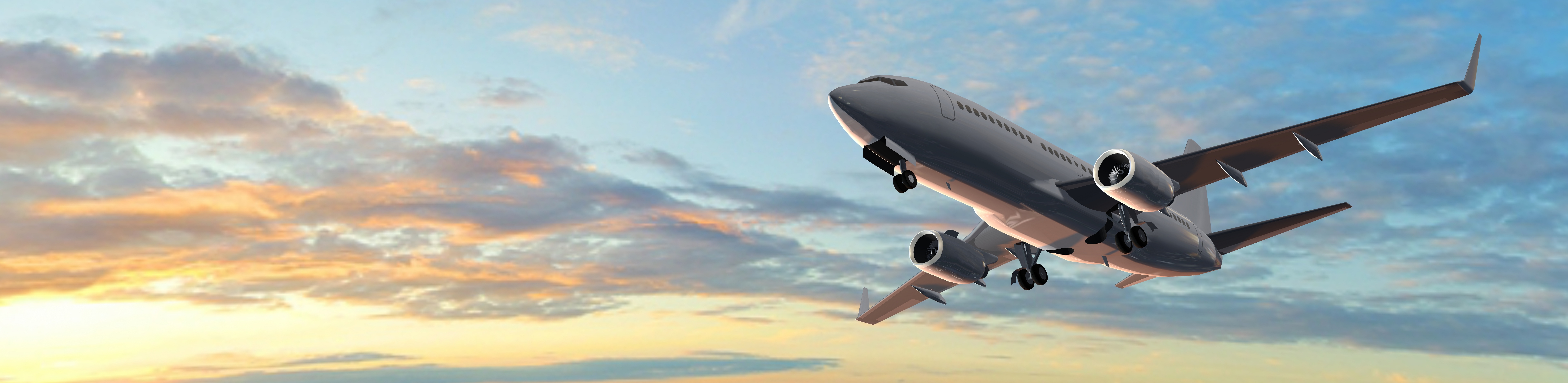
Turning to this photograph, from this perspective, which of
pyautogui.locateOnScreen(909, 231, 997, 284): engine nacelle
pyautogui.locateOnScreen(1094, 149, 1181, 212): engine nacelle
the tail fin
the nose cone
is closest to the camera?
the nose cone

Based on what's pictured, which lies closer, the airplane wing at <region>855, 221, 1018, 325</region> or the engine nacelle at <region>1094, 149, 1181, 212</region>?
the engine nacelle at <region>1094, 149, 1181, 212</region>

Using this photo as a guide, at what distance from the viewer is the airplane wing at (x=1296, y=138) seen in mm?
32031

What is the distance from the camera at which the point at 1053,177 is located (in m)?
34.1

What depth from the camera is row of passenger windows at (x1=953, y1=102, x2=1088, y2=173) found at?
3203 centimetres

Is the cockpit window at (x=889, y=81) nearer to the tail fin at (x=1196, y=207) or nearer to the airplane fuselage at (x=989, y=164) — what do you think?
the airplane fuselage at (x=989, y=164)

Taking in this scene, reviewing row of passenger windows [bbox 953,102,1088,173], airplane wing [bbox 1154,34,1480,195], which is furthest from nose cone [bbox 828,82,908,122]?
airplane wing [bbox 1154,34,1480,195]

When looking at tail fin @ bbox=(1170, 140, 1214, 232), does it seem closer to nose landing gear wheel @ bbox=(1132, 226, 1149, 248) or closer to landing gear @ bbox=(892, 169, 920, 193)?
nose landing gear wheel @ bbox=(1132, 226, 1149, 248)

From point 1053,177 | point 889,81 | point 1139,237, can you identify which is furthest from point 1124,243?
point 889,81

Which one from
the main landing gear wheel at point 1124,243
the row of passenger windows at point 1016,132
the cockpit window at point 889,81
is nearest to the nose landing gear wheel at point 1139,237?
the main landing gear wheel at point 1124,243

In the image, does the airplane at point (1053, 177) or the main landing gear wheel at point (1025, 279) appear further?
the main landing gear wheel at point (1025, 279)

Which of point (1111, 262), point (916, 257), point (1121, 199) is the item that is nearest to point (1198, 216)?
point (1111, 262)

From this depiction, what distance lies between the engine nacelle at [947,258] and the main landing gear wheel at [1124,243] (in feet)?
26.4

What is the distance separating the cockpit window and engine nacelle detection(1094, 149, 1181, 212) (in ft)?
22.7

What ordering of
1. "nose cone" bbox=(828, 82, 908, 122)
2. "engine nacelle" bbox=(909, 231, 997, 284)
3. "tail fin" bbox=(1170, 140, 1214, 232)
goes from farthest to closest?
"tail fin" bbox=(1170, 140, 1214, 232) < "engine nacelle" bbox=(909, 231, 997, 284) < "nose cone" bbox=(828, 82, 908, 122)
